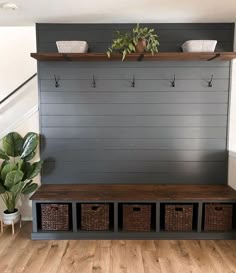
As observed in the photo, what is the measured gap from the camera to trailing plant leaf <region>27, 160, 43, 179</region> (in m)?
2.82

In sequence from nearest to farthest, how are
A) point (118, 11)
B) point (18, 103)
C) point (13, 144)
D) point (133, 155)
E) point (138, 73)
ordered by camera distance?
point (118, 11) → point (13, 144) → point (138, 73) → point (133, 155) → point (18, 103)

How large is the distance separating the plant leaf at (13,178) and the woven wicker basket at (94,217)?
26.8 inches

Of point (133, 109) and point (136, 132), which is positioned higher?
point (133, 109)

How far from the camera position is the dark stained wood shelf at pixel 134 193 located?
2.67m

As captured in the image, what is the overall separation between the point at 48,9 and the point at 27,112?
1.12 meters

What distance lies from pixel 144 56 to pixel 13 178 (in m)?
1.78

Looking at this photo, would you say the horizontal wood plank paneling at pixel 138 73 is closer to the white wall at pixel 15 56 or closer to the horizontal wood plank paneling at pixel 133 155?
the white wall at pixel 15 56

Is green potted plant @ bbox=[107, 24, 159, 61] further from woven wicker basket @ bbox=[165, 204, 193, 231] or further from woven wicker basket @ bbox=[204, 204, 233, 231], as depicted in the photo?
woven wicker basket @ bbox=[204, 204, 233, 231]

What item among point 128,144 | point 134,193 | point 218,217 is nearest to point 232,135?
point 218,217

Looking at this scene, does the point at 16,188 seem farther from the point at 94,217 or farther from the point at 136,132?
the point at 136,132

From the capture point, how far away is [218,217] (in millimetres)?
2711

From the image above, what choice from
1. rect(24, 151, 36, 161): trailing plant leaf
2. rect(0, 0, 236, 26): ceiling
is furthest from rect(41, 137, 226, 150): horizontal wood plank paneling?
rect(0, 0, 236, 26): ceiling

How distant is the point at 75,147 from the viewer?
10.1 ft

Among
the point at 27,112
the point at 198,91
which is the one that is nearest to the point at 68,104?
the point at 27,112
